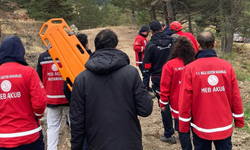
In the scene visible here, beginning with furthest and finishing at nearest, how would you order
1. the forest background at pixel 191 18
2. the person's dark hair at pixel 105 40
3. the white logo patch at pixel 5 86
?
the forest background at pixel 191 18, the white logo patch at pixel 5 86, the person's dark hair at pixel 105 40

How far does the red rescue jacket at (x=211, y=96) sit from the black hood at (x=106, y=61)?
3.05 feet

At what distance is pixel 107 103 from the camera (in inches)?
85.8

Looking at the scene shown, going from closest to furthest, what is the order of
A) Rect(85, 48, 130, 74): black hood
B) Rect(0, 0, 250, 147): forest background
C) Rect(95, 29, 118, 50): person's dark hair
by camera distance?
Rect(85, 48, 130, 74): black hood, Rect(95, 29, 118, 50): person's dark hair, Rect(0, 0, 250, 147): forest background

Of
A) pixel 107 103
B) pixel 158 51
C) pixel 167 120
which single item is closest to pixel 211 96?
pixel 107 103

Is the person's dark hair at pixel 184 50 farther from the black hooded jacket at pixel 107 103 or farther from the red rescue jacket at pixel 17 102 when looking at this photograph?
the red rescue jacket at pixel 17 102

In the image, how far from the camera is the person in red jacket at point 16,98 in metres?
2.59

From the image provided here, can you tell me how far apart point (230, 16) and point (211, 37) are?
488 inches

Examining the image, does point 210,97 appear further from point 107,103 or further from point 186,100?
point 107,103

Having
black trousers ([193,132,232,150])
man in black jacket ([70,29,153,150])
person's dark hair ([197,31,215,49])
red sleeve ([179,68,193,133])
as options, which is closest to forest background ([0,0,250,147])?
black trousers ([193,132,232,150])

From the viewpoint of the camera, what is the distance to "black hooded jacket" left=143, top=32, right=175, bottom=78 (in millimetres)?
4281

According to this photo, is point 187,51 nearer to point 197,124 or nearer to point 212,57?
point 212,57

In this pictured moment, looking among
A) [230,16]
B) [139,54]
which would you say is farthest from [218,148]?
[230,16]

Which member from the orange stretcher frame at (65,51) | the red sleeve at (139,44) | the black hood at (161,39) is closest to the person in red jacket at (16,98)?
the orange stretcher frame at (65,51)

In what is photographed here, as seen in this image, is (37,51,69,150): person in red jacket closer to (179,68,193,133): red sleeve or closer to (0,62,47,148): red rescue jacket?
(0,62,47,148): red rescue jacket
